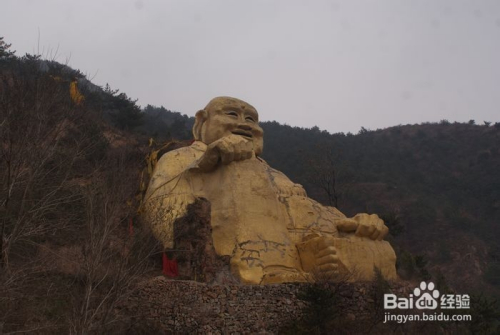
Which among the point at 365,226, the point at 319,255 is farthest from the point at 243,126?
the point at 319,255

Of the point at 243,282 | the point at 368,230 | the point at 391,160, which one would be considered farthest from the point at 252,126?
the point at 391,160

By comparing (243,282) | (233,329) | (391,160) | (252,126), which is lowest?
(233,329)

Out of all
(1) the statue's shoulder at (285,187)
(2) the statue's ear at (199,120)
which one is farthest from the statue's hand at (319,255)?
(2) the statue's ear at (199,120)

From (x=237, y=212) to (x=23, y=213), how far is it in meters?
3.28

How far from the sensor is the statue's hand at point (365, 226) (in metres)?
10.0

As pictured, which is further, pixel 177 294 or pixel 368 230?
pixel 368 230

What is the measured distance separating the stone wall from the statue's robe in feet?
1.09

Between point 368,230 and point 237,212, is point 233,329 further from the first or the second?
point 368,230

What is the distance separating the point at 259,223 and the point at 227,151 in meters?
1.26

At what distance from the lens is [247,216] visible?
932cm

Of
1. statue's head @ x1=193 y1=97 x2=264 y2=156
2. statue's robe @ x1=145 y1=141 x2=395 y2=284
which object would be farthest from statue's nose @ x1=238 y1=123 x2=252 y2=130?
statue's robe @ x1=145 y1=141 x2=395 y2=284

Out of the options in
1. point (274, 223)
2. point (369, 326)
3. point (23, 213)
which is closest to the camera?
point (23, 213)

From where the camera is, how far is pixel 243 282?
8.68m

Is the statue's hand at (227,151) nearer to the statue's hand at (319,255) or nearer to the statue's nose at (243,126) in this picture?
the statue's nose at (243,126)
